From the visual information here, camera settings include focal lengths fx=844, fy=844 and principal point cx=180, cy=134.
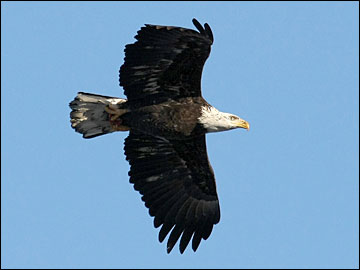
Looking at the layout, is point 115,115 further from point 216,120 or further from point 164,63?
point 216,120

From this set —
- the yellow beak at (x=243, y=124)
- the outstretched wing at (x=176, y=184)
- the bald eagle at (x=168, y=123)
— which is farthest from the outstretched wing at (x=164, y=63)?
the outstretched wing at (x=176, y=184)

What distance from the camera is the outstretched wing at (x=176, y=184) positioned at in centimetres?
1456

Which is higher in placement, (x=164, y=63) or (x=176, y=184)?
(x=164, y=63)

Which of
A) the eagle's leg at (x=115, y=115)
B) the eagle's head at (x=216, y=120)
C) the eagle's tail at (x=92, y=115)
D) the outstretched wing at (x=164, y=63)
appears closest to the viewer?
the outstretched wing at (x=164, y=63)

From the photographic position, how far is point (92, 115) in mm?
14414

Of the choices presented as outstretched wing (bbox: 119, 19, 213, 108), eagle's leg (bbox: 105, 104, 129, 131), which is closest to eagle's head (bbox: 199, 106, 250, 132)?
outstretched wing (bbox: 119, 19, 213, 108)

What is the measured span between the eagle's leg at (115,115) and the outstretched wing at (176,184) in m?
0.32

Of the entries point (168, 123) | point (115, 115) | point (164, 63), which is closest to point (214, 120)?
point (168, 123)

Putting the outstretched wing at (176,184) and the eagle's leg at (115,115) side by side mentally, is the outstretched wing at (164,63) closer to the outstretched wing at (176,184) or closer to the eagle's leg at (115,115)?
the eagle's leg at (115,115)

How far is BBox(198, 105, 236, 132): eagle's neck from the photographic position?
13711 millimetres

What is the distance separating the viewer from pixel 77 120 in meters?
14.5

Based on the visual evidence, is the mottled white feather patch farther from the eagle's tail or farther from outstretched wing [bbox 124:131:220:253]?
the eagle's tail

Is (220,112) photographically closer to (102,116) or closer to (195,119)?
(195,119)

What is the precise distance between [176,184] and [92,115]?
6.39 ft
